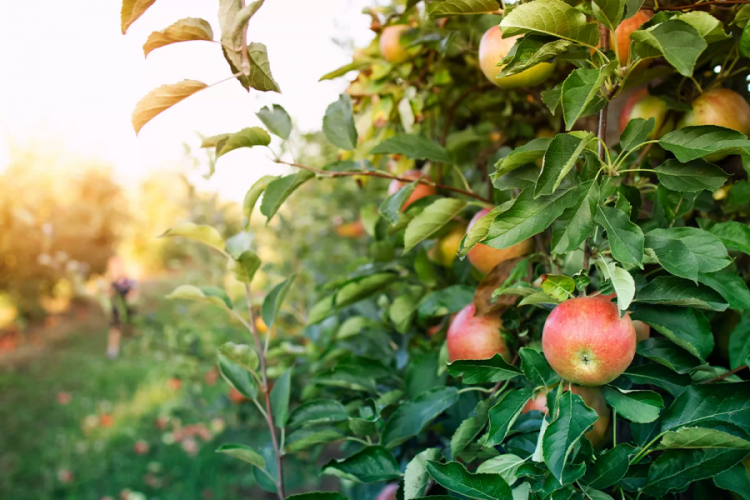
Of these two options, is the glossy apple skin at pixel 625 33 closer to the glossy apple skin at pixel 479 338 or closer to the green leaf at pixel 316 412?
the glossy apple skin at pixel 479 338

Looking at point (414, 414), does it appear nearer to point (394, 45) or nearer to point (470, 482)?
point (470, 482)

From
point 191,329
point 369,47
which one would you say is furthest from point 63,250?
point 369,47

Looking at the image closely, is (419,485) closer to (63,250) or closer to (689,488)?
(689,488)

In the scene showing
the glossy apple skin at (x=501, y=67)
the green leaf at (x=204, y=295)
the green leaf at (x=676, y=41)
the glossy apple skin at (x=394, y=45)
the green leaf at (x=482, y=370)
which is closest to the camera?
the green leaf at (x=676, y=41)

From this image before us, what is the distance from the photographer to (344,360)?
2.62ft

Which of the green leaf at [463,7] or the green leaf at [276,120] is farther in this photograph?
the green leaf at [276,120]

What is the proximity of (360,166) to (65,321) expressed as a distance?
8785 millimetres

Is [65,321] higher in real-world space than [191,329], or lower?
lower

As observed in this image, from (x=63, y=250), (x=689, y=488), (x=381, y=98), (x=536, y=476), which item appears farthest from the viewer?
(x=63, y=250)

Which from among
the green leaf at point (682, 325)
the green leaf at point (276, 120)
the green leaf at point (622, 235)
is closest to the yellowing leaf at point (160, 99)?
the green leaf at point (276, 120)

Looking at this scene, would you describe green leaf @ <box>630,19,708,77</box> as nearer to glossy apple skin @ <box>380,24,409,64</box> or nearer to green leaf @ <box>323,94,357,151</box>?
green leaf @ <box>323,94,357,151</box>

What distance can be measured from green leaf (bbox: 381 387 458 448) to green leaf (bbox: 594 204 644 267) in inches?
11.5

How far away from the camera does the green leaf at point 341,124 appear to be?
0.74 meters

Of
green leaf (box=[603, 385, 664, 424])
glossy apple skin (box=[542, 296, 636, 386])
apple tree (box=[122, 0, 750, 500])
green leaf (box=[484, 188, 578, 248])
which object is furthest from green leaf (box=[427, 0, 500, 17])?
green leaf (box=[603, 385, 664, 424])
